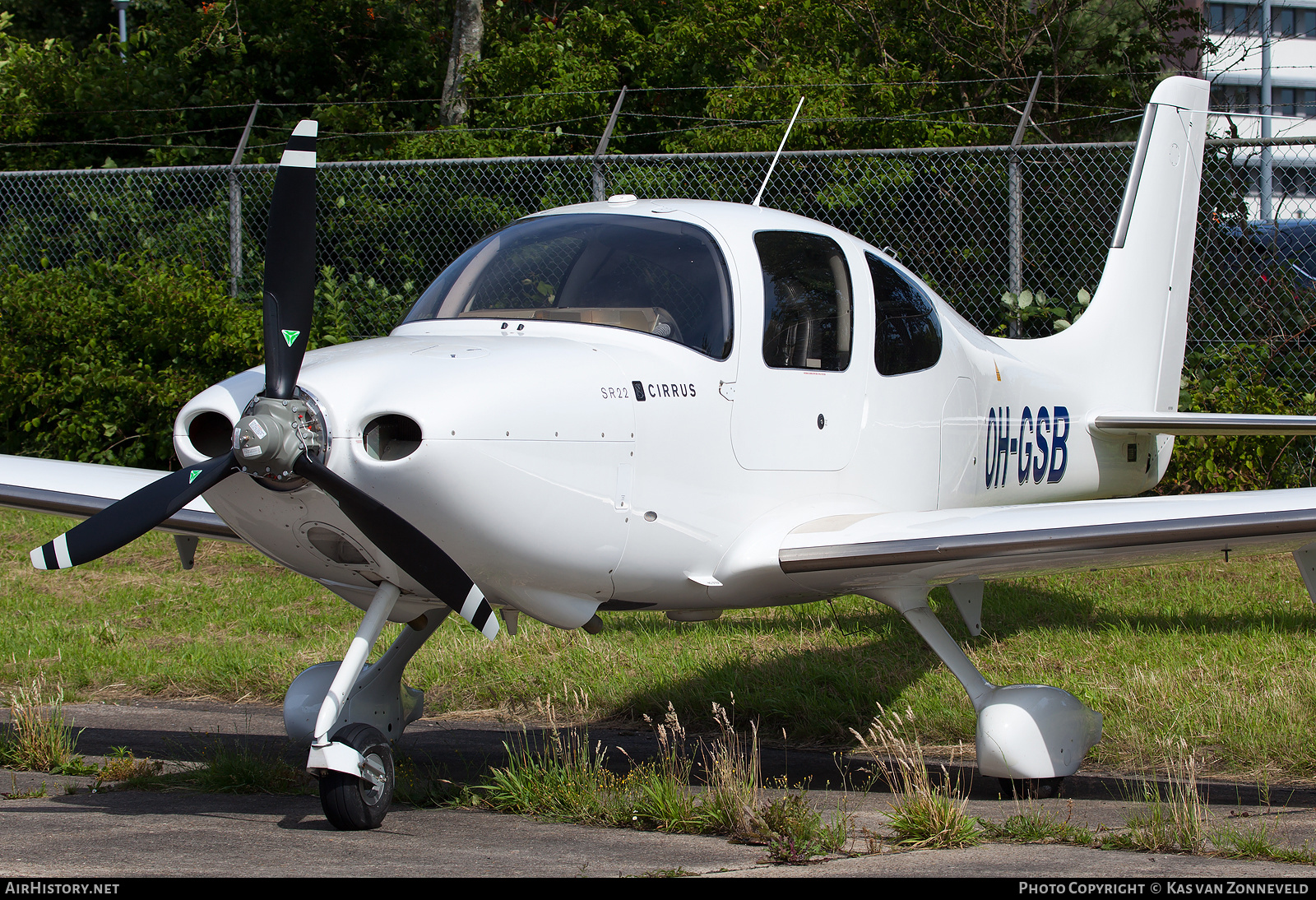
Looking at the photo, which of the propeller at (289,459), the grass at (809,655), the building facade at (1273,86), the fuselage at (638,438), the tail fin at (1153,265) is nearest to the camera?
the propeller at (289,459)

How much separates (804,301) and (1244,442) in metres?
5.93

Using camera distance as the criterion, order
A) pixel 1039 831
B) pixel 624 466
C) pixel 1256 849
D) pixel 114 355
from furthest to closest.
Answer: pixel 114 355 → pixel 624 466 → pixel 1039 831 → pixel 1256 849

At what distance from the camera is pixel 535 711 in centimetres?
698

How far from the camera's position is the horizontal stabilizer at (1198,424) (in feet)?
21.8

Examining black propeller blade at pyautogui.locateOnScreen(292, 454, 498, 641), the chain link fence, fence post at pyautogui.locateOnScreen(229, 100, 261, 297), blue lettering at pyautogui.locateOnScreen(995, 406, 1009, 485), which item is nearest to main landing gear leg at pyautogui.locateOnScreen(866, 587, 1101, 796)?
blue lettering at pyautogui.locateOnScreen(995, 406, 1009, 485)

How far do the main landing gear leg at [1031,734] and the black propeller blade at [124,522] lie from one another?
3.02 m

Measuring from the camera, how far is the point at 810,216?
38.3 ft

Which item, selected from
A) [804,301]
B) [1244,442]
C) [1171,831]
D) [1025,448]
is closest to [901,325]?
[804,301]

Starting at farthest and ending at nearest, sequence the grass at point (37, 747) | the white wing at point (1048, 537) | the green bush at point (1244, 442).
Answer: the green bush at point (1244, 442), the grass at point (37, 747), the white wing at point (1048, 537)

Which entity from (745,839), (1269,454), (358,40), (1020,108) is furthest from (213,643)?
(358,40)

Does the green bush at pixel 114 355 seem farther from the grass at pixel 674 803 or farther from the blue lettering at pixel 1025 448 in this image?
the grass at pixel 674 803

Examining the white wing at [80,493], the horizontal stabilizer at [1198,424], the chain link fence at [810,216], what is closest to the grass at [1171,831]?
the horizontal stabilizer at [1198,424]

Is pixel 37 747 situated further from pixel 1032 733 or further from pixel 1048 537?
pixel 1048 537

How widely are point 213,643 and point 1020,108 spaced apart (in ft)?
30.4
